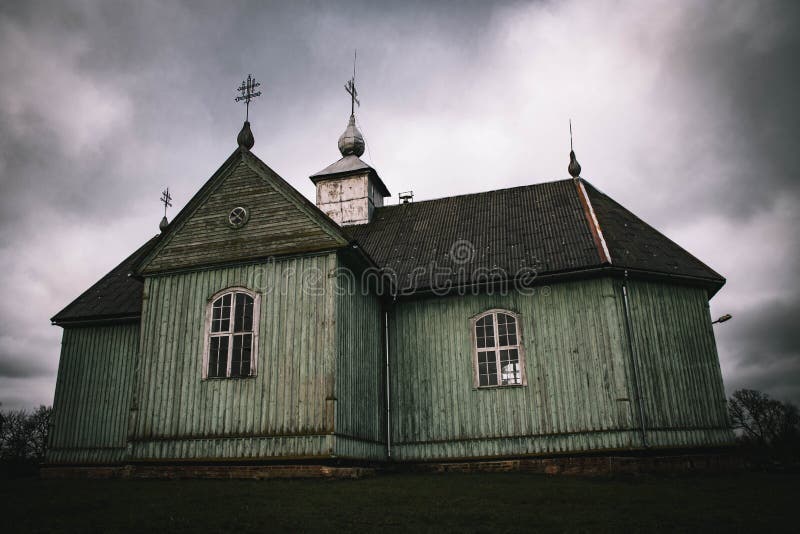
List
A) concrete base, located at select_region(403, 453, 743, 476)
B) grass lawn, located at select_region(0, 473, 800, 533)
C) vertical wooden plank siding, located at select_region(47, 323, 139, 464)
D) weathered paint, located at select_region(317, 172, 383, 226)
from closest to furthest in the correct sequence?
grass lawn, located at select_region(0, 473, 800, 533) → concrete base, located at select_region(403, 453, 743, 476) → vertical wooden plank siding, located at select_region(47, 323, 139, 464) → weathered paint, located at select_region(317, 172, 383, 226)

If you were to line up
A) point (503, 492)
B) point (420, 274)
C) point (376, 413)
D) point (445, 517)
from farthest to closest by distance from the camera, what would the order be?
point (420, 274)
point (376, 413)
point (503, 492)
point (445, 517)

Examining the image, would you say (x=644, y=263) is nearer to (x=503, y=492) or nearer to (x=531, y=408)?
(x=531, y=408)

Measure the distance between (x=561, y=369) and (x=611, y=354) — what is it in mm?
1257

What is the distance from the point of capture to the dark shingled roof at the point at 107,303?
728 inches

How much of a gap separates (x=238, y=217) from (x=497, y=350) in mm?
7454

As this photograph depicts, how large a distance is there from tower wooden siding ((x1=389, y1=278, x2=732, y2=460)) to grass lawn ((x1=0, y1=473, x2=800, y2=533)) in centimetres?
202

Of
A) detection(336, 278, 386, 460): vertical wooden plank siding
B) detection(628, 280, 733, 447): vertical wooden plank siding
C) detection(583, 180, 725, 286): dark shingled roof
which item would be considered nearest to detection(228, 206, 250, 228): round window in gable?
detection(336, 278, 386, 460): vertical wooden plank siding

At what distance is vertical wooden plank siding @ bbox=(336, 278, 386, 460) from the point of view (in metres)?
14.0

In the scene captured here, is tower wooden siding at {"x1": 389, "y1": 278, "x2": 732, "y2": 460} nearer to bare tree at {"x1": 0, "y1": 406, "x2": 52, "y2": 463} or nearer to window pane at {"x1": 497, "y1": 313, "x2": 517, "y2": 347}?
window pane at {"x1": 497, "y1": 313, "x2": 517, "y2": 347}

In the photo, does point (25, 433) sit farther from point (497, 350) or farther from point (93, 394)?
point (497, 350)

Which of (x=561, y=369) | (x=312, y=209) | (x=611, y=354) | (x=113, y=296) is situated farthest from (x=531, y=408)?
(x=113, y=296)

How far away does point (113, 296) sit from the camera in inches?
766

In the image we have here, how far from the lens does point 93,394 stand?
1820 centimetres

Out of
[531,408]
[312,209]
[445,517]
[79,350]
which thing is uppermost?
[312,209]
